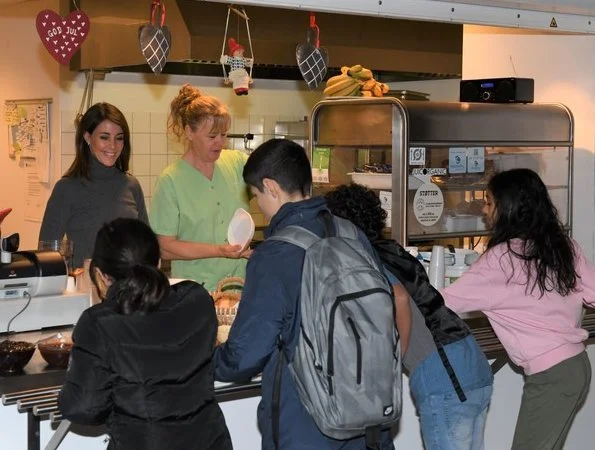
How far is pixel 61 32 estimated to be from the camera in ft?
12.8

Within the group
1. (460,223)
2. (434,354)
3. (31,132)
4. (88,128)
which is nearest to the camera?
(434,354)

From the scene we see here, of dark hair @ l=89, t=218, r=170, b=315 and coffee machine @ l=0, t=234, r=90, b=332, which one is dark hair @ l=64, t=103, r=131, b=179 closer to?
coffee machine @ l=0, t=234, r=90, b=332

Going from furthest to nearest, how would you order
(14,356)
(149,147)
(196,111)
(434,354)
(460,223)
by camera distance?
(149,147)
(460,223)
(196,111)
(434,354)
(14,356)

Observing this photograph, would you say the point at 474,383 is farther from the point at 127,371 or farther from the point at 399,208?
the point at 399,208

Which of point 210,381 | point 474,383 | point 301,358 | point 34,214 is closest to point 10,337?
point 210,381

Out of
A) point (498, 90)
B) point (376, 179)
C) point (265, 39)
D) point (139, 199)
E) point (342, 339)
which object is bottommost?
point (342, 339)

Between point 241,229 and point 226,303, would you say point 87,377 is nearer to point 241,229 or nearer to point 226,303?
point 226,303

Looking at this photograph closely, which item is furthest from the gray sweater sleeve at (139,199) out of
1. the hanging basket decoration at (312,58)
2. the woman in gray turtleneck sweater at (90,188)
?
the hanging basket decoration at (312,58)

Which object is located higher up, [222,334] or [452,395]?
[222,334]

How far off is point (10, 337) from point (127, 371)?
3.06 ft

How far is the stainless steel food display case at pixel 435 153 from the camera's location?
178 inches

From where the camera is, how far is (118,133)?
14.9 ft

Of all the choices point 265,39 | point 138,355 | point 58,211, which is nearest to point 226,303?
point 138,355

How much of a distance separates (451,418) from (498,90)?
237cm
